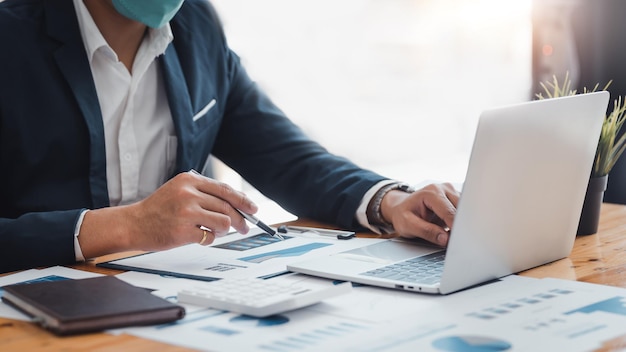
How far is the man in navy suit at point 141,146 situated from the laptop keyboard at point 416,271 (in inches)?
4.0

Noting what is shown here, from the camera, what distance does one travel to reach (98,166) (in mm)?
1590

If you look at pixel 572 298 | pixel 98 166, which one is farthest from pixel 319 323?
pixel 98 166

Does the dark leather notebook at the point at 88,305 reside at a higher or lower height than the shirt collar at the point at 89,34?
lower

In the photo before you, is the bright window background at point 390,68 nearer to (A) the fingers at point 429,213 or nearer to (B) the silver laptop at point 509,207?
(A) the fingers at point 429,213

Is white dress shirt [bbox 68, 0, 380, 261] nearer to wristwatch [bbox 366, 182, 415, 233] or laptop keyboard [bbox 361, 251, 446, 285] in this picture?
wristwatch [bbox 366, 182, 415, 233]

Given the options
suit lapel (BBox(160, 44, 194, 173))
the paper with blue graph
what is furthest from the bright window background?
the paper with blue graph

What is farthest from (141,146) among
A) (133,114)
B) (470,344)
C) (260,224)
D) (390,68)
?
(390,68)

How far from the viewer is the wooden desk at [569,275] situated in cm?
87

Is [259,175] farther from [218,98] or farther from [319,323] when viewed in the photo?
[319,323]

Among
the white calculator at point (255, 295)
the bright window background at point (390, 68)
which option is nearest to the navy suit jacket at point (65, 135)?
the white calculator at point (255, 295)

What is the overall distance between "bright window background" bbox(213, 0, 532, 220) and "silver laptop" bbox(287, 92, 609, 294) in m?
2.15

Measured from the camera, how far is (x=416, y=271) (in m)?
1.14

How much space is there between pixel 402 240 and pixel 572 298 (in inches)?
15.6

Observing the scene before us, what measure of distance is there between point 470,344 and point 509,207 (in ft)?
0.93
